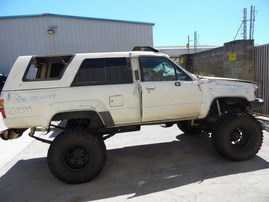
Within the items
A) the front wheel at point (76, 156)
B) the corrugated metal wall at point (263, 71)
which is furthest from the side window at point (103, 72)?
the corrugated metal wall at point (263, 71)

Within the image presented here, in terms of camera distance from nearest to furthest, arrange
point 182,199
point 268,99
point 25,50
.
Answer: point 182,199 < point 268,99 < point 25,50

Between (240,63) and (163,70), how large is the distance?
5.01m

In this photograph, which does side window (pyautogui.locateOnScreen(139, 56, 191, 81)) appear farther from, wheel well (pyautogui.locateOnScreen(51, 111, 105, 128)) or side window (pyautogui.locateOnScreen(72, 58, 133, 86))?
wheel well (pyautogui.locateOnScreen(51, 111, 105, 128))

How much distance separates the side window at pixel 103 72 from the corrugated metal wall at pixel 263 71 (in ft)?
18.0

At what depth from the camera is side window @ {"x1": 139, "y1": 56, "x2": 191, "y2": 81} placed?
416cm

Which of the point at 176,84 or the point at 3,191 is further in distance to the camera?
the point at 176,84

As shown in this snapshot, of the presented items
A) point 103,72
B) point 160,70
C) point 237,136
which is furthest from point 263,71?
point 103,72

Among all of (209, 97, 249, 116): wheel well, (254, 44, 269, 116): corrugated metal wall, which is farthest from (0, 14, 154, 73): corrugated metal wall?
(209, 97, 249, 116): wheel well

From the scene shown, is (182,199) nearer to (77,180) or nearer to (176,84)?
(77,180)

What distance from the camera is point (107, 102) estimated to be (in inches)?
152

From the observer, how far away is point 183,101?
4.23 m

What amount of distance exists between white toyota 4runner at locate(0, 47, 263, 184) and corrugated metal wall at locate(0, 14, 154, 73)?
29.8ft

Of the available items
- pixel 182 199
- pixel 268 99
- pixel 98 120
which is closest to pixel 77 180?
pixel 98 120

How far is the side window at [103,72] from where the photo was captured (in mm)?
3848
